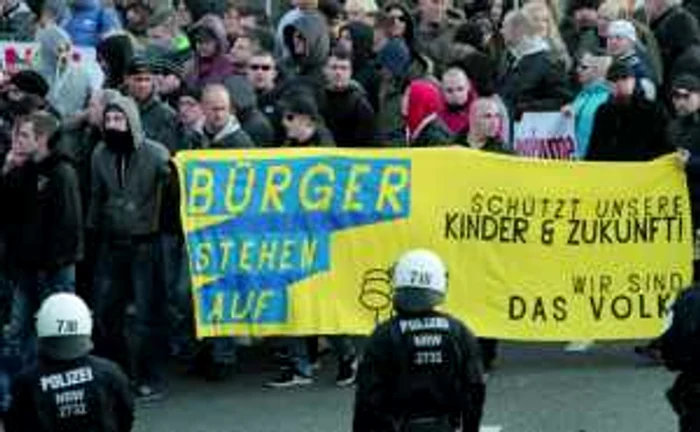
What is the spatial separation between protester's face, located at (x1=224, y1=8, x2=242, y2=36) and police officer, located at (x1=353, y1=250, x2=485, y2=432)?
688cm

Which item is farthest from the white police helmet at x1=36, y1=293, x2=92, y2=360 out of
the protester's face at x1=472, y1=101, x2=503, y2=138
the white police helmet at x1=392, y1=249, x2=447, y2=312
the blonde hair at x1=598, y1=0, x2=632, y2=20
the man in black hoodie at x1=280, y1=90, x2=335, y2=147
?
the blonde hair at x1=598, y1=0, x2=632, y2=20

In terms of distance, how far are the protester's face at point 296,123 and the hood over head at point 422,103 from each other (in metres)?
1.04

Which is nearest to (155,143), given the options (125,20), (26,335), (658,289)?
(26,335)

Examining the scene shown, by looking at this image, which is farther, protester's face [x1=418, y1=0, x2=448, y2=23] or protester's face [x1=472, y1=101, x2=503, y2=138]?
protester's face [x1=418, y1=0, x2=448, y2=23]

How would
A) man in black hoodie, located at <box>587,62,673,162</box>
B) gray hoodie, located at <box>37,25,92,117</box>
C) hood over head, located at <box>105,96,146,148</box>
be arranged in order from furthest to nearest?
gray hoodie, located at <box>37,25,92,117</box>, man in black hoodie, located at <box>587,62,673,162</box>, hood over head, located at <box>105,96,146,148</box>

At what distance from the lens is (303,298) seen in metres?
13.8

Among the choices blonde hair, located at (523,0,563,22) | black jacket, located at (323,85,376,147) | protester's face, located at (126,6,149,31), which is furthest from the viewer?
protester's face, located at (126,6,149,31)

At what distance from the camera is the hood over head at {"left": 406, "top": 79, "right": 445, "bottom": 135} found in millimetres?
14500

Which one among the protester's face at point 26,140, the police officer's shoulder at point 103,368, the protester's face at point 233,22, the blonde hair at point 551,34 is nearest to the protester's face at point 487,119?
the blonde hair at point 551,34

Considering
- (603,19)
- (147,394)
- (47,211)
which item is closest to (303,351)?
(147,394)

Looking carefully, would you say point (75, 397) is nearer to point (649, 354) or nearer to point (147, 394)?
point (147, 394)

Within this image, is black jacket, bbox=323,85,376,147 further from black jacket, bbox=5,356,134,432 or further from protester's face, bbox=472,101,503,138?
black jacket, bbox=5,356,134,432

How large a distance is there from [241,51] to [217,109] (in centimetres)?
176

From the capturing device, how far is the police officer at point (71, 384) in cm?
959
